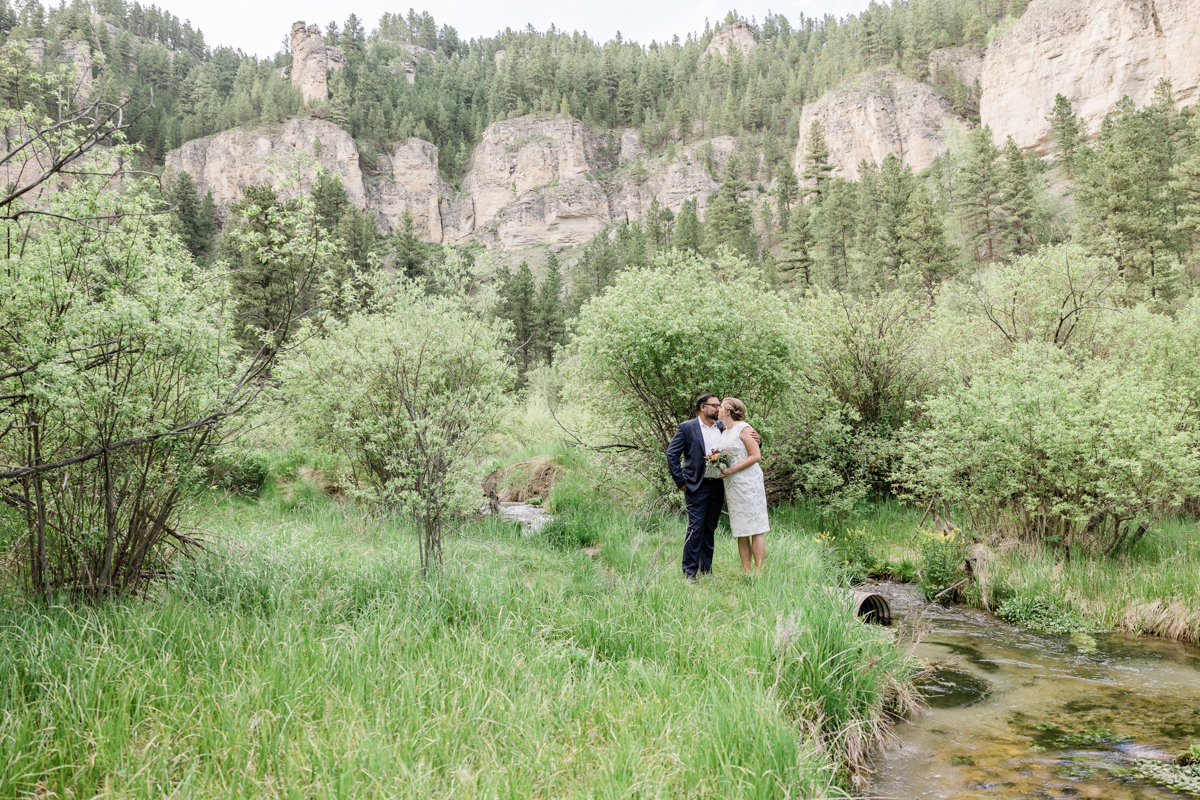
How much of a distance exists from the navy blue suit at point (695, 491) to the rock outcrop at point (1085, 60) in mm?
75296

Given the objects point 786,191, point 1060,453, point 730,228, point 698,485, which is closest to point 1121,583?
point 1060,453

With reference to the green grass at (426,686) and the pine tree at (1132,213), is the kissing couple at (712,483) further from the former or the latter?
the pine tree at (1132,213)

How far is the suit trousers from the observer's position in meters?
6.60

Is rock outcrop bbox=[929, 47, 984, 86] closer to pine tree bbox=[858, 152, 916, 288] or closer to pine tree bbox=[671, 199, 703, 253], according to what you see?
pine tree bbox=[858, 152, 916, 288]

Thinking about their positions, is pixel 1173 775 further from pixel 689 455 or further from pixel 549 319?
pixel 549 319

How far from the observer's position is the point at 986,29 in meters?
83.6

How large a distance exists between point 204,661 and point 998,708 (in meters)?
5.66

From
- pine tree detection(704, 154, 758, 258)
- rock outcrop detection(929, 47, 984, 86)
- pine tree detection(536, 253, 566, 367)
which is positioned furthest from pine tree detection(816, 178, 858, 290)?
rock outcrop detection(929, 47, 984, 86)

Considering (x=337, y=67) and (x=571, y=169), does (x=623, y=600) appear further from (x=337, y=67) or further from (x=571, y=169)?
(x=337, y=67)

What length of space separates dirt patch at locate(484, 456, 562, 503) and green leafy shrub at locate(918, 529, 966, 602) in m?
7.37

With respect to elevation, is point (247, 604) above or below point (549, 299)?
below

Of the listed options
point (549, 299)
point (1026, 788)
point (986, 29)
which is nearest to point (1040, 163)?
point (549, 299)

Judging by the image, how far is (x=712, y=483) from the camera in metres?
6.68

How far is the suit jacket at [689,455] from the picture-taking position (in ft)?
21.6
